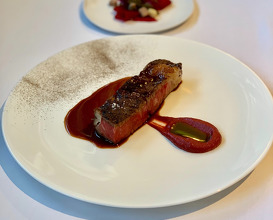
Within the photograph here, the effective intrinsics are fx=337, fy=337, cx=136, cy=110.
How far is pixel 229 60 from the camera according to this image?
8.17 feet

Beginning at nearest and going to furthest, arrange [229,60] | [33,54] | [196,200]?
[196,200]
[229,60]
[33,54]

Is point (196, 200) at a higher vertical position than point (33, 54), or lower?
lower

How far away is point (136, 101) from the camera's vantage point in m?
2.14

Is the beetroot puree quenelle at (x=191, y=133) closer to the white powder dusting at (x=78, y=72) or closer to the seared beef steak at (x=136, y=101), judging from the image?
the seared beef steak at (x=136, y=101)

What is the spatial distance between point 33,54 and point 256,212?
220 cm

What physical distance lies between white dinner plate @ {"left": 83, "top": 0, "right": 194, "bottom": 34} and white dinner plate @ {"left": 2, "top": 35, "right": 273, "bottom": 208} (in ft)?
1.00

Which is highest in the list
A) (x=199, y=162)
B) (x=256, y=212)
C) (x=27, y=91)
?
(x=27, y=91)

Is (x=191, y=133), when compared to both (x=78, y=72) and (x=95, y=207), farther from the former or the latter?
(x=78, y=72)

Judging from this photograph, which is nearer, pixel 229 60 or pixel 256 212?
pixel 256 212

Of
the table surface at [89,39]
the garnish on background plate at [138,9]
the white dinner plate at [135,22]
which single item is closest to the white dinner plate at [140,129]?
the table surface at [89,39]

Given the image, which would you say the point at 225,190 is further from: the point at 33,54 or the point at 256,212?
the point at 33,54

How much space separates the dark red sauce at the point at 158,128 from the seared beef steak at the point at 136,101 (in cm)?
6

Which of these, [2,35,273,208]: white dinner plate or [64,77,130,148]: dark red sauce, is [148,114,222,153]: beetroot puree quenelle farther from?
[64,77,130,148]: dark red sauce

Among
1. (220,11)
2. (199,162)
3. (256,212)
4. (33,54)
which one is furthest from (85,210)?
(220,11)
